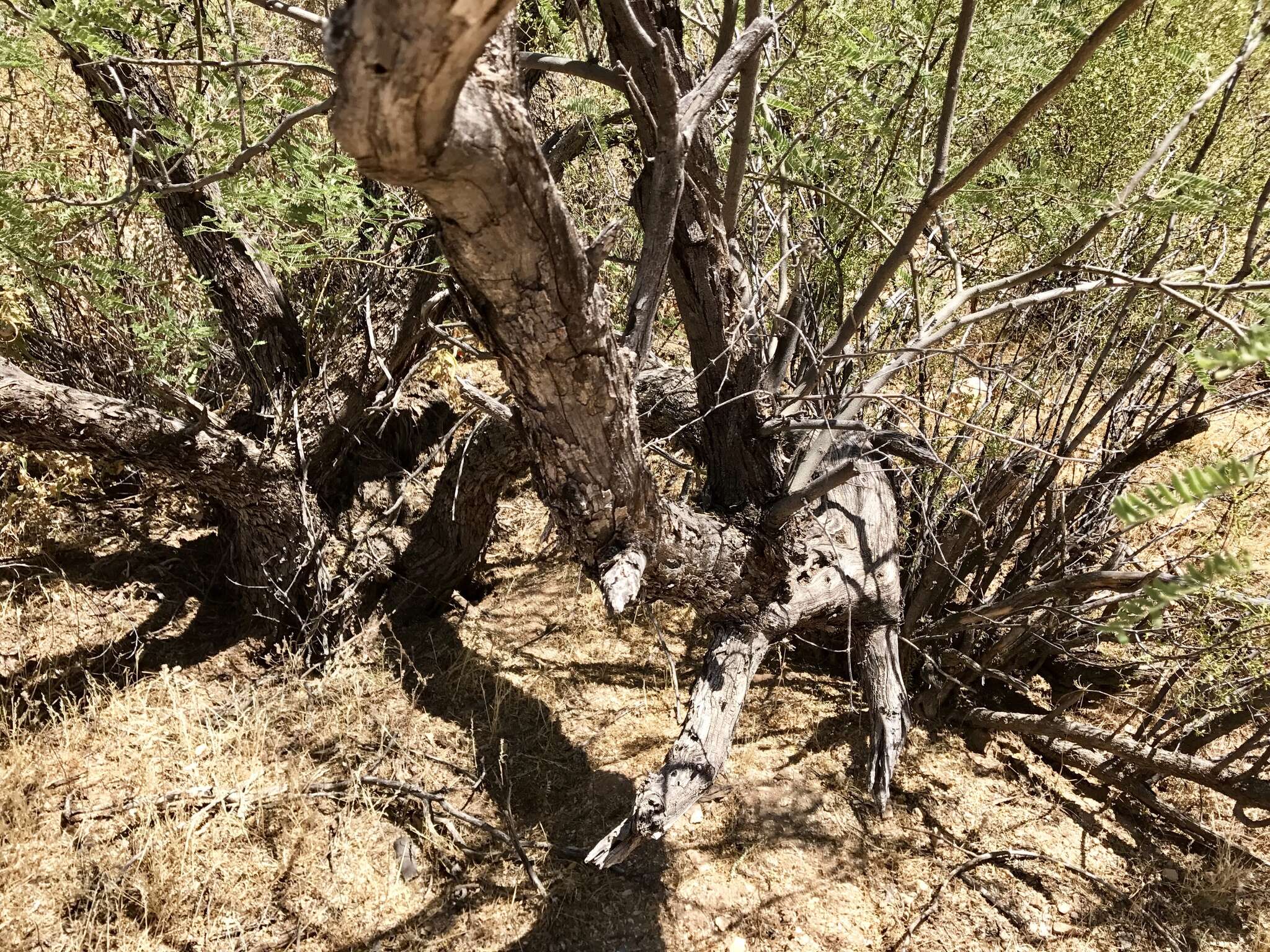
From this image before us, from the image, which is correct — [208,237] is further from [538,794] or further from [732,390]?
[538,794]

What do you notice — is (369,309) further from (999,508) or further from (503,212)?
(999,508)

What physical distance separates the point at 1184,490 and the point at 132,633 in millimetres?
3599

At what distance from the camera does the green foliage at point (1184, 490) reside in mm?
994

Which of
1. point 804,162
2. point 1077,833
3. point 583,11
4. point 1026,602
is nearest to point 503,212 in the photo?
point 804,162

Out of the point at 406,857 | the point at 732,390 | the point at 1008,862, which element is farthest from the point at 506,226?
the point at 1008,862

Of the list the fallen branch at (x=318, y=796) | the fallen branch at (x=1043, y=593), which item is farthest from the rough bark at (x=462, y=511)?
the fallen branch at (x=1043, y=593)

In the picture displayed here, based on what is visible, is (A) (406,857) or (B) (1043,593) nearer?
(A) (406,857)

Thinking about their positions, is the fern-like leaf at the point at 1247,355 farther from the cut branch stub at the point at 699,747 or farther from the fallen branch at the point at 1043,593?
the cut branch stub at the point at 699,747

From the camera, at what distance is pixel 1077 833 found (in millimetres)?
3037

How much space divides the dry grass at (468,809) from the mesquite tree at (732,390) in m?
0.24

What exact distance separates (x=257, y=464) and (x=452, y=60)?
2.37 m

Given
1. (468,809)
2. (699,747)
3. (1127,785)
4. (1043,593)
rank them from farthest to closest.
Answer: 1. (1127,785)
2. (468,809)
3. (1043,593)
4. (699,747)

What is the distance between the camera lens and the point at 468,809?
294 centimetres

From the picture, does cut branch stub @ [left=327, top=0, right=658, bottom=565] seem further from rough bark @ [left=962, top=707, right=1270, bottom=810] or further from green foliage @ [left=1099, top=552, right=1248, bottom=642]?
rough bark @ [left=962, top=707, right=1270, bottom=810]
